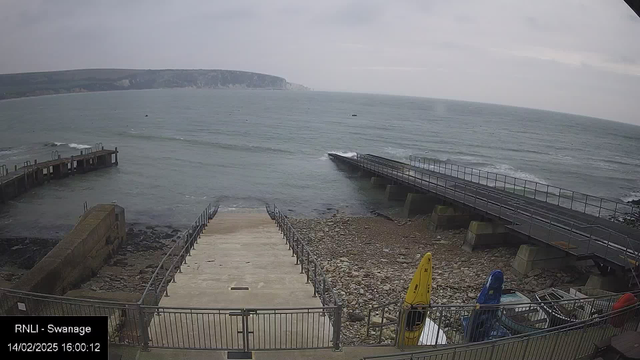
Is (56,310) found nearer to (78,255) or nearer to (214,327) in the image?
(214,327)

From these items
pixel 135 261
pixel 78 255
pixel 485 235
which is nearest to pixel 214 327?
pixel 78 255

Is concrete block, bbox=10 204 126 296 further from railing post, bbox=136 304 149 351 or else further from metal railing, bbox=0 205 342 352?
railing post, bbox=136 304 149 351

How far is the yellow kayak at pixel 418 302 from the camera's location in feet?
25.2

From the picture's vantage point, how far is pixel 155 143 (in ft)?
216

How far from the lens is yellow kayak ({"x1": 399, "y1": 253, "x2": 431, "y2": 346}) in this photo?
25.2 ft

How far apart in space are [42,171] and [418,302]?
40706 millimetres

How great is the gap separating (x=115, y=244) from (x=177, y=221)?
25.8 ft

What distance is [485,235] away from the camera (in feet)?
66.1

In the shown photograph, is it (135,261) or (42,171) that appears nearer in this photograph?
(135,261)

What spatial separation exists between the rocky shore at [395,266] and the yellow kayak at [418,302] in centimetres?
287

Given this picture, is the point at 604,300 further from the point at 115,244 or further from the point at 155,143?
the point at 155,143

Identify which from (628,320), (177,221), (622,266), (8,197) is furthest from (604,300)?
(8,197)

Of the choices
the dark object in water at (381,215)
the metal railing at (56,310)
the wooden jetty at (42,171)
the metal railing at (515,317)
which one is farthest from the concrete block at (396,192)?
the wooden jetty at (42,171)

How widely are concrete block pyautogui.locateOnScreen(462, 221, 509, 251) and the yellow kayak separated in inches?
536
